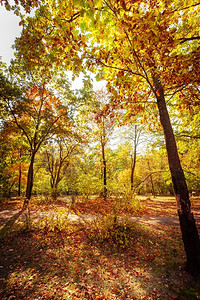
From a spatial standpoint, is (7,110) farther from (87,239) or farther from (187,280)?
(187,280)

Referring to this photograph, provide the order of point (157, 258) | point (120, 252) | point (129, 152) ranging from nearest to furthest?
point (157, 258)
point (120, 252)
point (129, 152)

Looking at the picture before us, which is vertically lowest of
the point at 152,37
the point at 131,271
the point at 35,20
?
the point at 131,271

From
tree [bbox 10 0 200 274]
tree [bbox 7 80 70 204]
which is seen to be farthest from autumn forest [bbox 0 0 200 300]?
tree [bbox 7 80 70 204]

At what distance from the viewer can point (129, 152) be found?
60.7ft

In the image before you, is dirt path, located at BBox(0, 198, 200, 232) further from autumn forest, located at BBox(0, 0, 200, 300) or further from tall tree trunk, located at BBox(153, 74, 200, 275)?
tall tree trunk, located at BBox(153, 74, 200, 275)

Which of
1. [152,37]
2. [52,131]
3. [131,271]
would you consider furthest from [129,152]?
[152,37]

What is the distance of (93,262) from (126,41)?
21.0ft

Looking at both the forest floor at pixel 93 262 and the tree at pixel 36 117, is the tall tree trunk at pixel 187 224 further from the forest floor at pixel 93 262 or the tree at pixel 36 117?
the tree at pixel 36 117

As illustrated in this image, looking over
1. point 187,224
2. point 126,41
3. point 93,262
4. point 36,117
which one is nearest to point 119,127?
point 126,41

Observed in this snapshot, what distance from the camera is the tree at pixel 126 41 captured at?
7.13ft

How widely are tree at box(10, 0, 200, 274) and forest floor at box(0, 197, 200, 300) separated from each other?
3.55 feet

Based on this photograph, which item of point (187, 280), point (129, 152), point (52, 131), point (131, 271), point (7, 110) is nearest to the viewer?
point (187, 280)

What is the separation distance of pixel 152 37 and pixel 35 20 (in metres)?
2.68

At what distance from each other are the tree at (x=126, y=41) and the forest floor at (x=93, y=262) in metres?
1.08
